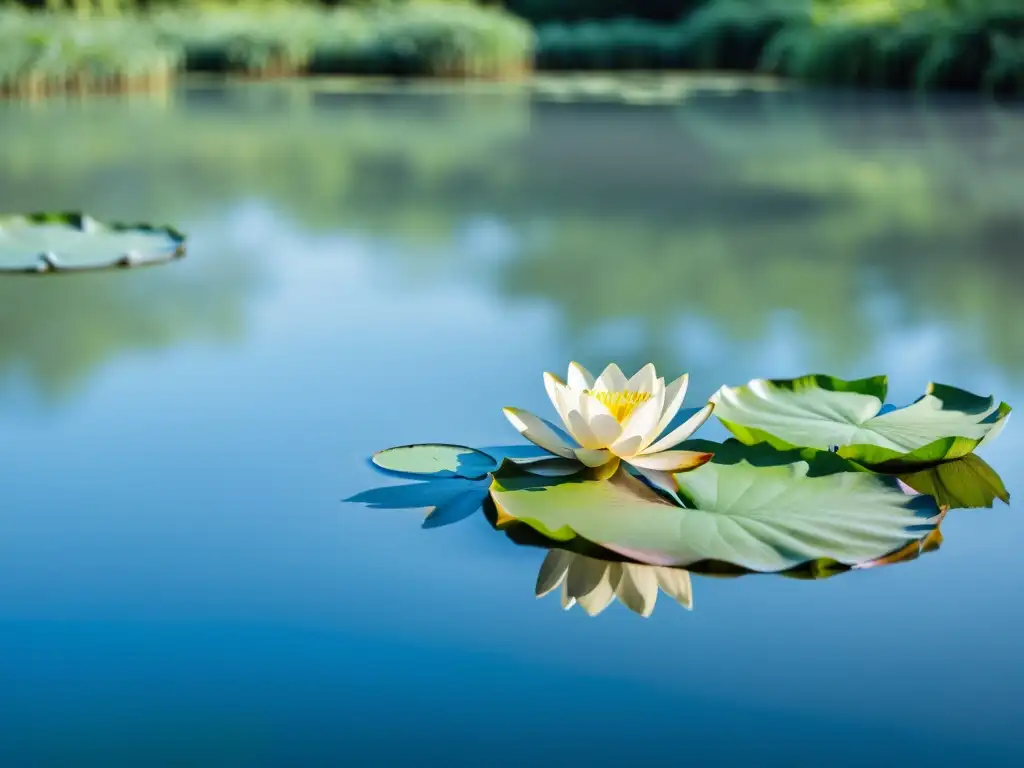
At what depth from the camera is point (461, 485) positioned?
134 centimetres

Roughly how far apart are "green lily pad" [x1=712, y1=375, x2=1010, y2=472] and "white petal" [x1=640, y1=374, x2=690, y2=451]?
62mm

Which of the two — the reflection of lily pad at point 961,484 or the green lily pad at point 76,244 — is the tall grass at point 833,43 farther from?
the reflection of lily pad at point 961,484

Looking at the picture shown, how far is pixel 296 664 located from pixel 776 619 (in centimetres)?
38

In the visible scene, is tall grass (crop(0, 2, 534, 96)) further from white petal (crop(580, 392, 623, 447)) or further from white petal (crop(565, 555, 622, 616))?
white petal (crop(565, 555, 622, 616))

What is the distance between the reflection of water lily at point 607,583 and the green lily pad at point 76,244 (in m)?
1.75

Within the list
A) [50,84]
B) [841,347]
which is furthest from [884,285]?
[50,84]

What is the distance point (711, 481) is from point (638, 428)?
87mm

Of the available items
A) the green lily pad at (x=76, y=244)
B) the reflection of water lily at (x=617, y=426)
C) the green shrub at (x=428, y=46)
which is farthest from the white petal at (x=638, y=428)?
the green shrub at (x=428, y=46)

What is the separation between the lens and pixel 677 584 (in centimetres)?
111

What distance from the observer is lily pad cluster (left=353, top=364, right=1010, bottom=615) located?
1130 mm

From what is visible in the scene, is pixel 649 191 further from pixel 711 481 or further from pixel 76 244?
pixel 711 481

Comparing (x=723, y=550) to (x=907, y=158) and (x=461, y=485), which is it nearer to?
(x=461, y=485)

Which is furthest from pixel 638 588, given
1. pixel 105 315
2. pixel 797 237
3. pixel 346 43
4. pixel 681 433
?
pixel 346 43

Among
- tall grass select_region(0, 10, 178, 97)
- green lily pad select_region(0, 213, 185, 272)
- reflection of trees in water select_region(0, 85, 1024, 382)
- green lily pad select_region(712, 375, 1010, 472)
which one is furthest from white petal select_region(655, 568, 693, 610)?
tall grass select_region(0, 10, 178, 97)
